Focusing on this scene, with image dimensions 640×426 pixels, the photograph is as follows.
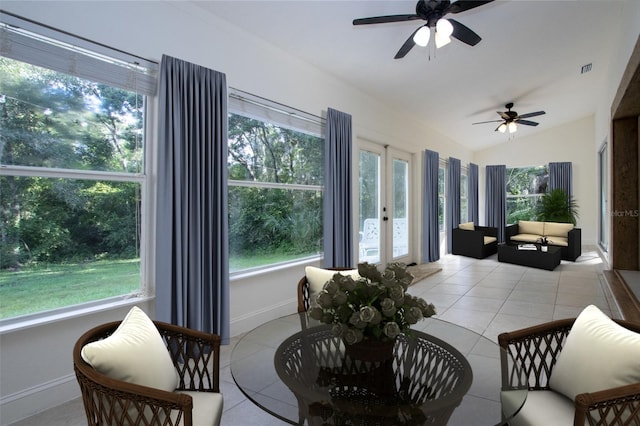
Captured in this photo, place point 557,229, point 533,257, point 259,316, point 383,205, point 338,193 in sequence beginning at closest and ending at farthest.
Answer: point 259,316 < point 338,193 < point 383,205 < point 533,257 < point 557,229

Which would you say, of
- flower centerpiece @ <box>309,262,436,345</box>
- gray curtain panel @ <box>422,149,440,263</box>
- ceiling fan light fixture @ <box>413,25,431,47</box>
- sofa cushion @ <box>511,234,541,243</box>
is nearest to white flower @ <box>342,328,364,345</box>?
flower centerpiece @ <box>309,262,436,345</box>

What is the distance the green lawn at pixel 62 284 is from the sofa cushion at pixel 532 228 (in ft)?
28.1

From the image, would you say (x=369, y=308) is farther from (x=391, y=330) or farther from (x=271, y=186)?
(x=271, y=186)

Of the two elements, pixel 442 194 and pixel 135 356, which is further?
pixel 442 194

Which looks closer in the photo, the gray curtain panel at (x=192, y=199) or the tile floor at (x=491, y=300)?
the tile floor at (x=491, y=300)

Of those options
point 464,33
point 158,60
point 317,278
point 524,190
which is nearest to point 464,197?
point 524,190

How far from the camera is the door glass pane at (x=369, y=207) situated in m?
5.24

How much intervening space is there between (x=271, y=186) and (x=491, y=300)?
10.0ft

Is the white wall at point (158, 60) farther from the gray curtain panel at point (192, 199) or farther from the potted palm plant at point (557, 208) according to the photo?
the potted palm plant at point (557, 208)

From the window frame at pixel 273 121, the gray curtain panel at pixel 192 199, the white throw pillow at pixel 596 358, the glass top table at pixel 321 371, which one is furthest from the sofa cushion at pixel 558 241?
the gray curtain panel at pixel 192 199

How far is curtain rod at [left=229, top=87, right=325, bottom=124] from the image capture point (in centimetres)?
315

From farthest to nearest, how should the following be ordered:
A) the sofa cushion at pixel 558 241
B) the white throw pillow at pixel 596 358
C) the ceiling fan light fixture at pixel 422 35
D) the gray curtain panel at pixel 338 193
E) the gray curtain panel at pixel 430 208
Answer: the sofa cushion at pixel 558 241
the gray curtain panel at pixel 430 208
the gray curtain panel at pixel 338 193
the ceiling fan light fixture at pixel 422 35
the white throw pillow at pixel 596 358

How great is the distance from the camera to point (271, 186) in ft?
11.8

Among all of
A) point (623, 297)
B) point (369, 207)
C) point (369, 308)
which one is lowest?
point (623, 297)
